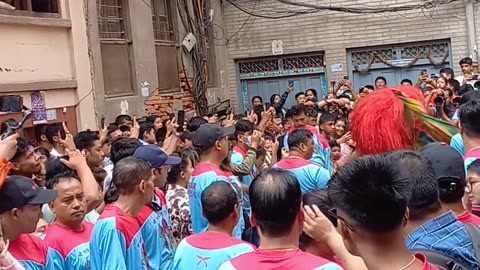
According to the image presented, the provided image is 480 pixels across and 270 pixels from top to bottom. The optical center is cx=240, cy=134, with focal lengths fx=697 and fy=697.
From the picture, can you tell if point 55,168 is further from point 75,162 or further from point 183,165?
point 183,165

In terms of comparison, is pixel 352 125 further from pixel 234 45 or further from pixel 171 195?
pixel 234 45

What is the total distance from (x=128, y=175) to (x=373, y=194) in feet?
7.28

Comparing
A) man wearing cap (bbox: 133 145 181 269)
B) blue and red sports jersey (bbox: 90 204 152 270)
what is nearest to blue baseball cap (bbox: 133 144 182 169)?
man wearing cap (bbox: 133 145 181 269)

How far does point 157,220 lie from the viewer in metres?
4.53

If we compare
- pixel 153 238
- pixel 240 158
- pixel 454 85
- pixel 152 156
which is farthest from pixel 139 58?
pixel 153 238

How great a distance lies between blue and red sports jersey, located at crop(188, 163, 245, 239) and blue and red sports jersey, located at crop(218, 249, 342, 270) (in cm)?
219

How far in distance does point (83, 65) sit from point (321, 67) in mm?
6781

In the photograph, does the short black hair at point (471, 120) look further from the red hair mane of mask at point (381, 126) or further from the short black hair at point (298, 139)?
the short black hair at point (298, 139)

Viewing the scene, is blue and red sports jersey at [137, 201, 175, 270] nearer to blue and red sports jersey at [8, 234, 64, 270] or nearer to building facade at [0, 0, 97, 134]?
blue and red sports jersey at [8, 234, 64, 270]

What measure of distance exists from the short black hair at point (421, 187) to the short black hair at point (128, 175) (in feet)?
6.39

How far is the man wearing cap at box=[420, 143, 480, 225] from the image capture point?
3.13 meters

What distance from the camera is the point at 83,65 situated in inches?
429

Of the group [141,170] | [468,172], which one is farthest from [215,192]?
[468,172]

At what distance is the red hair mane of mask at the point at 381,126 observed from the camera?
4199mm
